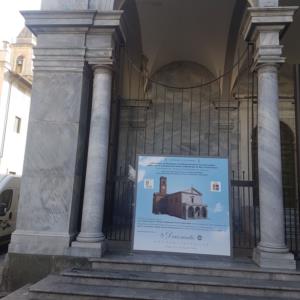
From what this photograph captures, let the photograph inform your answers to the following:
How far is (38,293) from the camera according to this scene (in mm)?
4379

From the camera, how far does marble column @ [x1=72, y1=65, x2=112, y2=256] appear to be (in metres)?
5.59

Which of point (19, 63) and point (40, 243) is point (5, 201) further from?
point (19, 63)

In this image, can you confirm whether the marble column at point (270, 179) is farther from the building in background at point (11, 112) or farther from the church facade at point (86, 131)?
the building in background at point (11, 112)

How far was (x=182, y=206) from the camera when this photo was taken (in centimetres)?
577

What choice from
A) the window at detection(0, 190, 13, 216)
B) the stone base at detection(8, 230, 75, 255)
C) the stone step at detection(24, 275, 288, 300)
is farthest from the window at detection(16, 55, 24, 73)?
the stone step at detection(24, 275, 288, 300)

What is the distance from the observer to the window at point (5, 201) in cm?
909

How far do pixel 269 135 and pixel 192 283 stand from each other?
104 inches

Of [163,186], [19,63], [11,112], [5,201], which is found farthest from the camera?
[19,63]

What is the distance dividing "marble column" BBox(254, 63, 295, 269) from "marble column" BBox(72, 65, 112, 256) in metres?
2.63

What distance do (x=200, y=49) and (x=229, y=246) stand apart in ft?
23.2

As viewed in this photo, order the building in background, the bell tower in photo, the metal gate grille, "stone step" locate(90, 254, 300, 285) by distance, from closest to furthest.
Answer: "stone step" locate(90, 254, 300, 285) → the bell tower in photo → the metal gate grille → the building in background

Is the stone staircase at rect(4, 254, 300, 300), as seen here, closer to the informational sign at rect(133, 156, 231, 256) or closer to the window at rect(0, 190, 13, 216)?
the informational sign at rect(133, 156, 231, 256)

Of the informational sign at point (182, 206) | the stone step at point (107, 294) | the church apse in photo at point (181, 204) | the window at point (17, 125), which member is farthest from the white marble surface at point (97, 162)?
the window at point (17, 125)

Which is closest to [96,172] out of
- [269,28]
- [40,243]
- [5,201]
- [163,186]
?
[163,186]
